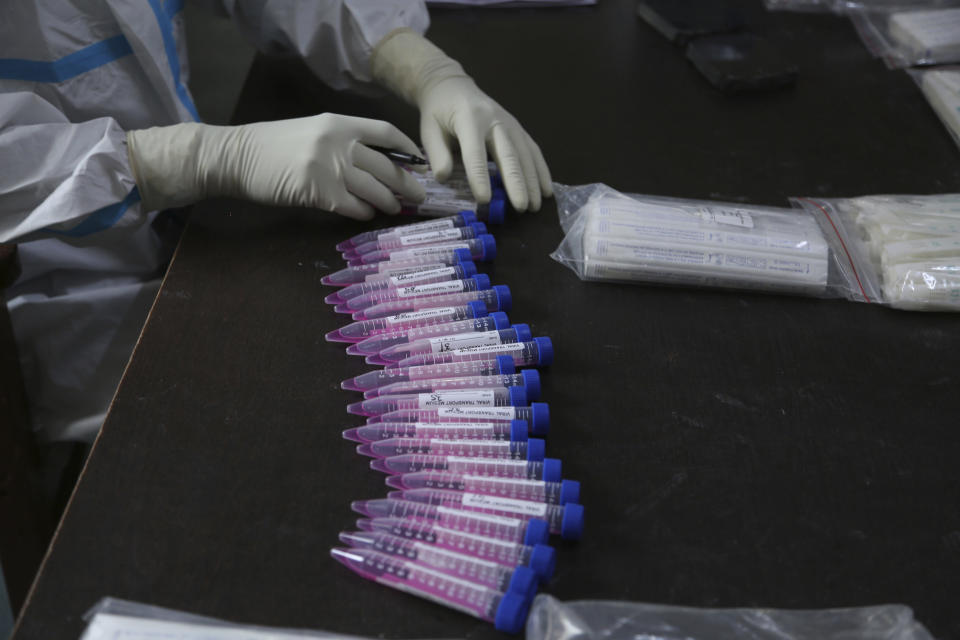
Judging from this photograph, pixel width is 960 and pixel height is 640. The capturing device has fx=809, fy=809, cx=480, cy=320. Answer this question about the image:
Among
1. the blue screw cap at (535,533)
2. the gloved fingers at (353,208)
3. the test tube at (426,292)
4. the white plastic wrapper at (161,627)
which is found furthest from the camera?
the gloved fingers at (353,208)

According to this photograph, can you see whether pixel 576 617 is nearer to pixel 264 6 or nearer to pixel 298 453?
pixel 298 453

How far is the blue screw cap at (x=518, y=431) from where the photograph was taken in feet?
3.13

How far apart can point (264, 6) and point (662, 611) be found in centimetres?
139

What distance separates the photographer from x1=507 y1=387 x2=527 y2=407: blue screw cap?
3.29 feet

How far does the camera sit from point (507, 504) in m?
0.88

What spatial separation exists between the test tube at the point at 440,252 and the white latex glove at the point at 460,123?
0.36 ft

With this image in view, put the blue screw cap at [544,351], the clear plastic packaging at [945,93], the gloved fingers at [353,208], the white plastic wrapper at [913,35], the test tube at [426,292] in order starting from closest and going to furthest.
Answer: the blue screw cap at [544,351] < the test tube at [426,292] < the gloved fingers at [353,208] < the clear plastic packaging at [945,93] < the white plastic wrapper at [913,35]

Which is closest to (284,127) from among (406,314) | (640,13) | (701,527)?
(406,314)

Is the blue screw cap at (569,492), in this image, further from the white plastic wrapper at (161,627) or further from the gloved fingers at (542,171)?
the gloved fingers at (542,171)

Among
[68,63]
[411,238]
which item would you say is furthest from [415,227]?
[68,63]

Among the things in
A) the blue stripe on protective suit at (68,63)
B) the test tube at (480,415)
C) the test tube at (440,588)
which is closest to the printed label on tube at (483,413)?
the test tube at (480,415)

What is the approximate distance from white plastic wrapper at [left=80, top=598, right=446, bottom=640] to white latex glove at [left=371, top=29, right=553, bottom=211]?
768 mm

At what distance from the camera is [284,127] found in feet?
4.19

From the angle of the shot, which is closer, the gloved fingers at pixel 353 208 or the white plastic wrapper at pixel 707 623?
the white plastic wrapper at pixel 707 623
